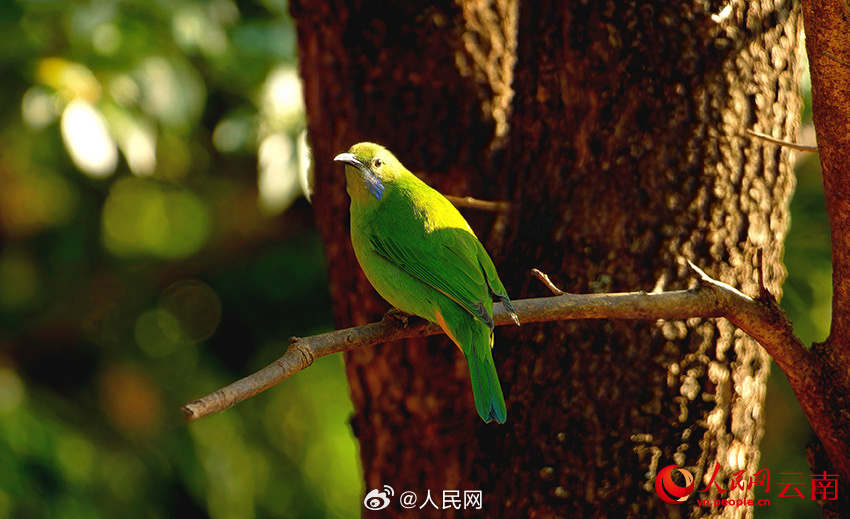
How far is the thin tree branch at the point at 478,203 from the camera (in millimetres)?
2580

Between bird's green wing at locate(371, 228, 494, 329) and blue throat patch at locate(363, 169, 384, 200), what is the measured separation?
132 millimetres

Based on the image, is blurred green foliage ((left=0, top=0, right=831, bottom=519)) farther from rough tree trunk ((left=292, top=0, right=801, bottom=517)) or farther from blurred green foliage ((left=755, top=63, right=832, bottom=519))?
rough tree trunk ((left=292, top=0, right=801, bottom=517))

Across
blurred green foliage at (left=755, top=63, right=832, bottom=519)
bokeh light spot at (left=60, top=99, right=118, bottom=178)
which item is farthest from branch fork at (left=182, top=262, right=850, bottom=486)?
blurred green foliage at (left=755, top=63, right=832, bottom=519)

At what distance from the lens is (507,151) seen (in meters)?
2.75

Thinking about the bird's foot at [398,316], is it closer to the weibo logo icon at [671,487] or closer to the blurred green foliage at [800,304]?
the weibo logo icon at [671,487]

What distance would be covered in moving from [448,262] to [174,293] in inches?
146

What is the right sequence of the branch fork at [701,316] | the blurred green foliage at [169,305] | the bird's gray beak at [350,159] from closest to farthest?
the branch fork at [701,316]
the bird's gray beak at [350,159]
the blurred green foliage at [169,305]

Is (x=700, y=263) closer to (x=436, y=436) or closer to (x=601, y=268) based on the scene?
(x=601, y=268)

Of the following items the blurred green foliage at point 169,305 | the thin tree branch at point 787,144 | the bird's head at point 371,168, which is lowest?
the blurred green foliage at point 169,305

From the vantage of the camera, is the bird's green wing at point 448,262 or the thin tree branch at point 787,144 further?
the bird's green wing at point 448,262

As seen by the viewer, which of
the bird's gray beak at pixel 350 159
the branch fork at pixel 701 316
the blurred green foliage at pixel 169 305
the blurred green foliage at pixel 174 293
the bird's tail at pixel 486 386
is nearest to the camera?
the branch fork at pixel 701 316

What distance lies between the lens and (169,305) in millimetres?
5715

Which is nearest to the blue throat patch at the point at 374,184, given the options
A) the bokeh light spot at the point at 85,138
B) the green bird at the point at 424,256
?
the green bird at the point at 424,256

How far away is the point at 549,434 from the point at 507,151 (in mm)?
895
